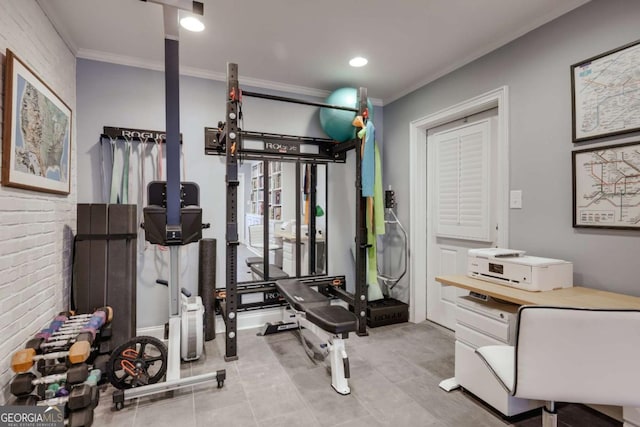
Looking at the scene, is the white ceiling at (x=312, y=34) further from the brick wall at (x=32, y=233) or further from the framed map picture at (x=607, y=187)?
the framed map picture at (x=607, y=187)

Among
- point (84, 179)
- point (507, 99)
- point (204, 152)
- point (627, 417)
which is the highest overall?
point (507, 99)

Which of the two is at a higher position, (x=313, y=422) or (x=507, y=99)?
(x=507, y=99)

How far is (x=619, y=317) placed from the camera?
3.23 feet

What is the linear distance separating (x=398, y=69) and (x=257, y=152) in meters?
1.60

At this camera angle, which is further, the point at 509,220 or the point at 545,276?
the point at 509,220

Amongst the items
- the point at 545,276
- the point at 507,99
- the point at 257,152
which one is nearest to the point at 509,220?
the point at 545,276

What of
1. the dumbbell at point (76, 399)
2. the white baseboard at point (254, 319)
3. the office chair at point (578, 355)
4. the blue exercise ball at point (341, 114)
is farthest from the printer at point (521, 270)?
the dumbbell at point (76, 399)

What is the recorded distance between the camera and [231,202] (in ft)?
8.04

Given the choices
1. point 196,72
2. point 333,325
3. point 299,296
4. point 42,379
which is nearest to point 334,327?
point 333,325

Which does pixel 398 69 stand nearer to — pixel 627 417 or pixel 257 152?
pixel 257 152

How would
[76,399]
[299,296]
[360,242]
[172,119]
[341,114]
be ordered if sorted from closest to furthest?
[76,399], [172,119], [299,296], [360,242], [341,114]

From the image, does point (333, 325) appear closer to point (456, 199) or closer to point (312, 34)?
point (456, 199)

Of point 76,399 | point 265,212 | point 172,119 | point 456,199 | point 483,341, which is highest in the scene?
point 172,119

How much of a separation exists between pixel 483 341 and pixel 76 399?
225 centimetres
